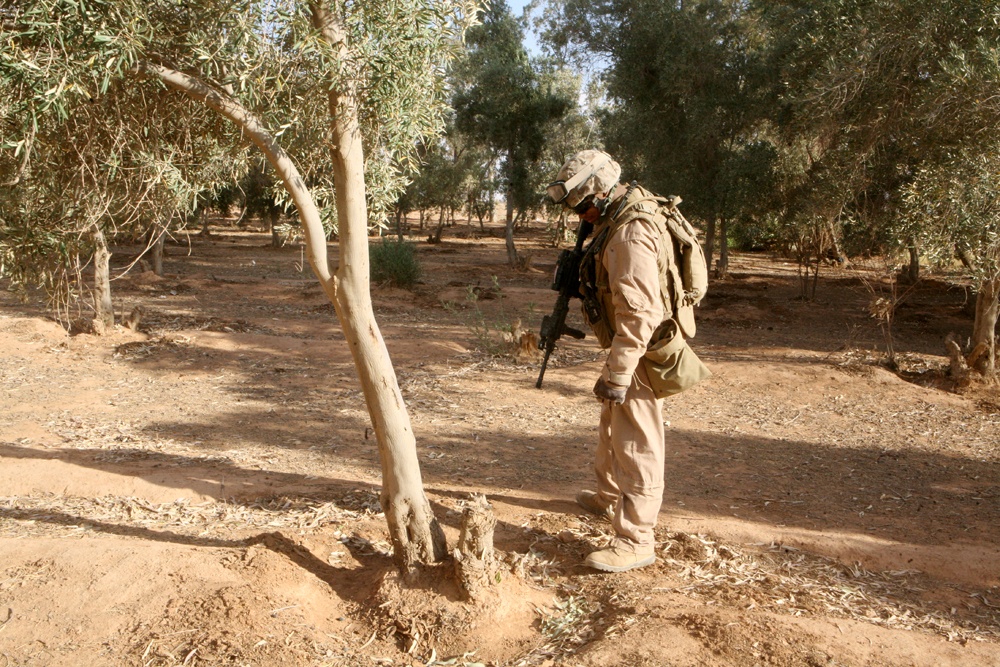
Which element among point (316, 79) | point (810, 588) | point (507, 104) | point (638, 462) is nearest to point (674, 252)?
point (638, 462)

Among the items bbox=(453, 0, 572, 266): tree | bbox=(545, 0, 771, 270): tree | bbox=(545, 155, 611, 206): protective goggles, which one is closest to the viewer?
bbox=(545, 155, 611, 206): protective goggles

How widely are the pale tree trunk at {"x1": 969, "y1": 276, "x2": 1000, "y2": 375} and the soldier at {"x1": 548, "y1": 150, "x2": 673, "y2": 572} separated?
675 centimetres

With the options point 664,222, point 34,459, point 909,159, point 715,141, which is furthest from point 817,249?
point 34,459

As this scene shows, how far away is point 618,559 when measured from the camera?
3908mm

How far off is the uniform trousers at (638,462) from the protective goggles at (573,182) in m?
0.93

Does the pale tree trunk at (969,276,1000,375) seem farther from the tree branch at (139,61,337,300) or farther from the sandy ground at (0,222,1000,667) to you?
the tree branch at (139,61,337,300)

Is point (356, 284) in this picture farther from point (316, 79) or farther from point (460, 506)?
point (460, 506)

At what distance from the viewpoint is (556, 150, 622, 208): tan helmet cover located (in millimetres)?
4043

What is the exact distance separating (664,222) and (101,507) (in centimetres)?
376

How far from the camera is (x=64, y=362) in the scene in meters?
9.82

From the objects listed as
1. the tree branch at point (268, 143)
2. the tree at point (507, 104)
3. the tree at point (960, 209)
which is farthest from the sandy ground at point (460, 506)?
the tree at point (507, 104)

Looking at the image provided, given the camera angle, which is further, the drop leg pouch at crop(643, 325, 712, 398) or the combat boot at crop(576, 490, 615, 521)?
the combat boot at crop(576, 490, 615, 521)

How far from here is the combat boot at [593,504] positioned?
15.2 feet

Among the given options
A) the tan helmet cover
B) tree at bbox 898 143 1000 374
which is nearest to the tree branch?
the tan helmet cover
